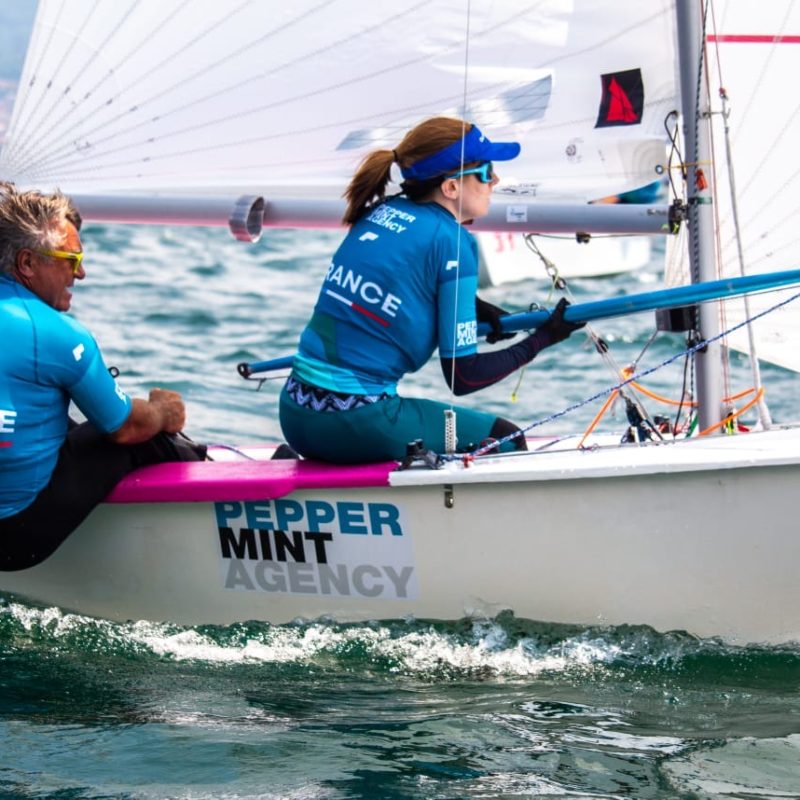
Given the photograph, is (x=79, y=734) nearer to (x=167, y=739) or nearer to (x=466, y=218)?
(x=167, y=739)

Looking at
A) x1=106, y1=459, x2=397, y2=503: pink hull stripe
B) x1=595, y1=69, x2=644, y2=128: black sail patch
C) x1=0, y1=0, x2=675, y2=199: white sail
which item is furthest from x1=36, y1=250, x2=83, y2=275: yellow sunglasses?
x1=595, y1=69, x2=644, y2=128: black sail patch

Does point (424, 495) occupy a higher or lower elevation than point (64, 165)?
lower

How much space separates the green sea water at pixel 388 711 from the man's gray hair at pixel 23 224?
1.02 m

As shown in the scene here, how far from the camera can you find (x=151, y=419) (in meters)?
3.80

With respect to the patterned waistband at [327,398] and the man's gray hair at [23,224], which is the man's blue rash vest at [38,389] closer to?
the man's gray hair at [23,224]

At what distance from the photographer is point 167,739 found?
319 cm

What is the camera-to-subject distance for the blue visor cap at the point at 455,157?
12.1ft

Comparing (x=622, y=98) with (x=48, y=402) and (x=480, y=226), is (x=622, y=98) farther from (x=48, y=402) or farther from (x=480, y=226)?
(x=48, y=402)

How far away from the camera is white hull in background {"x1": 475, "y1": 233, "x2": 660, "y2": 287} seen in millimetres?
11094

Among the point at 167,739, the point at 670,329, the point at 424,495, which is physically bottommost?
the point at 167,739

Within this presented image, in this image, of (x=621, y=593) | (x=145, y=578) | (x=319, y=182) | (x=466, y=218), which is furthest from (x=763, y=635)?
(x=319, y=182)

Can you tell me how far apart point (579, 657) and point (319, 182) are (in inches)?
71.1

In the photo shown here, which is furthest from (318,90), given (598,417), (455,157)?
(598,417)

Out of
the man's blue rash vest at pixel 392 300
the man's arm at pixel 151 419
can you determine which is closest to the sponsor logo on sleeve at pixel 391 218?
the man's blue rash vest at pixel 392 300
